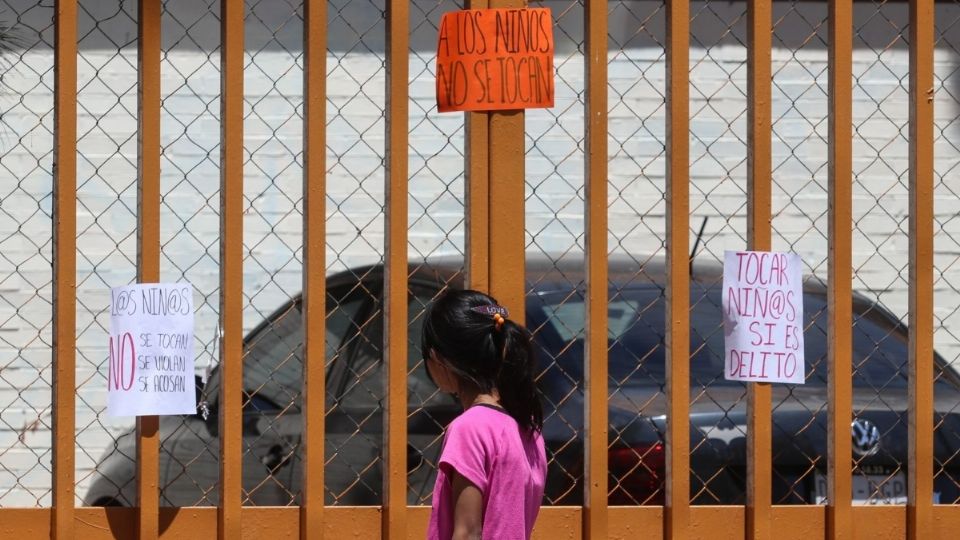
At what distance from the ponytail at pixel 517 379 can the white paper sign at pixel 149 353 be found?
114 centimetres

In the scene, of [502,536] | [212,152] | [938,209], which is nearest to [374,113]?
[212,152]

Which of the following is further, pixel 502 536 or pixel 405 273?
pixel 405 273

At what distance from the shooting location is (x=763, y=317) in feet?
13.3

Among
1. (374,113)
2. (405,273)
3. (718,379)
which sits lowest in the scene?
(718,379)

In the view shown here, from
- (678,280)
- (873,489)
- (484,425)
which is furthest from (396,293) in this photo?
(873,489)

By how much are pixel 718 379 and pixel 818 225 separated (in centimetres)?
385

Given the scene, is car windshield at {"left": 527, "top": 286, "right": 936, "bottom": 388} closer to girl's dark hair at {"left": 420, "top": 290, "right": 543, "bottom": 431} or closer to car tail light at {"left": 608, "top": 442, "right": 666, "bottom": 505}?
car tail light at {"left": 608, "top": 442, "right": 666, "bottom": 505}

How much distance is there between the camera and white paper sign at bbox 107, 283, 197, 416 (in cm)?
386

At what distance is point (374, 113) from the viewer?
799cm

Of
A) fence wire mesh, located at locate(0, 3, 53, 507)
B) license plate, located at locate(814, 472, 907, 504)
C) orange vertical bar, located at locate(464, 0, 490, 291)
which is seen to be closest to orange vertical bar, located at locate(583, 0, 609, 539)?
orange vertical bar, located at locate(464, 0, 490, 291)

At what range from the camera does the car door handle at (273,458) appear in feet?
16.4

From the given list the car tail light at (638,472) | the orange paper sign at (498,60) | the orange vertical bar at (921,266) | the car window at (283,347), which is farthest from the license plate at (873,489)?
the car window at (283,347)

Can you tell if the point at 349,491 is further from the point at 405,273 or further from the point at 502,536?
the point at 502,536

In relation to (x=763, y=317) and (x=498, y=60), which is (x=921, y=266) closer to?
(x=763, y=317)
